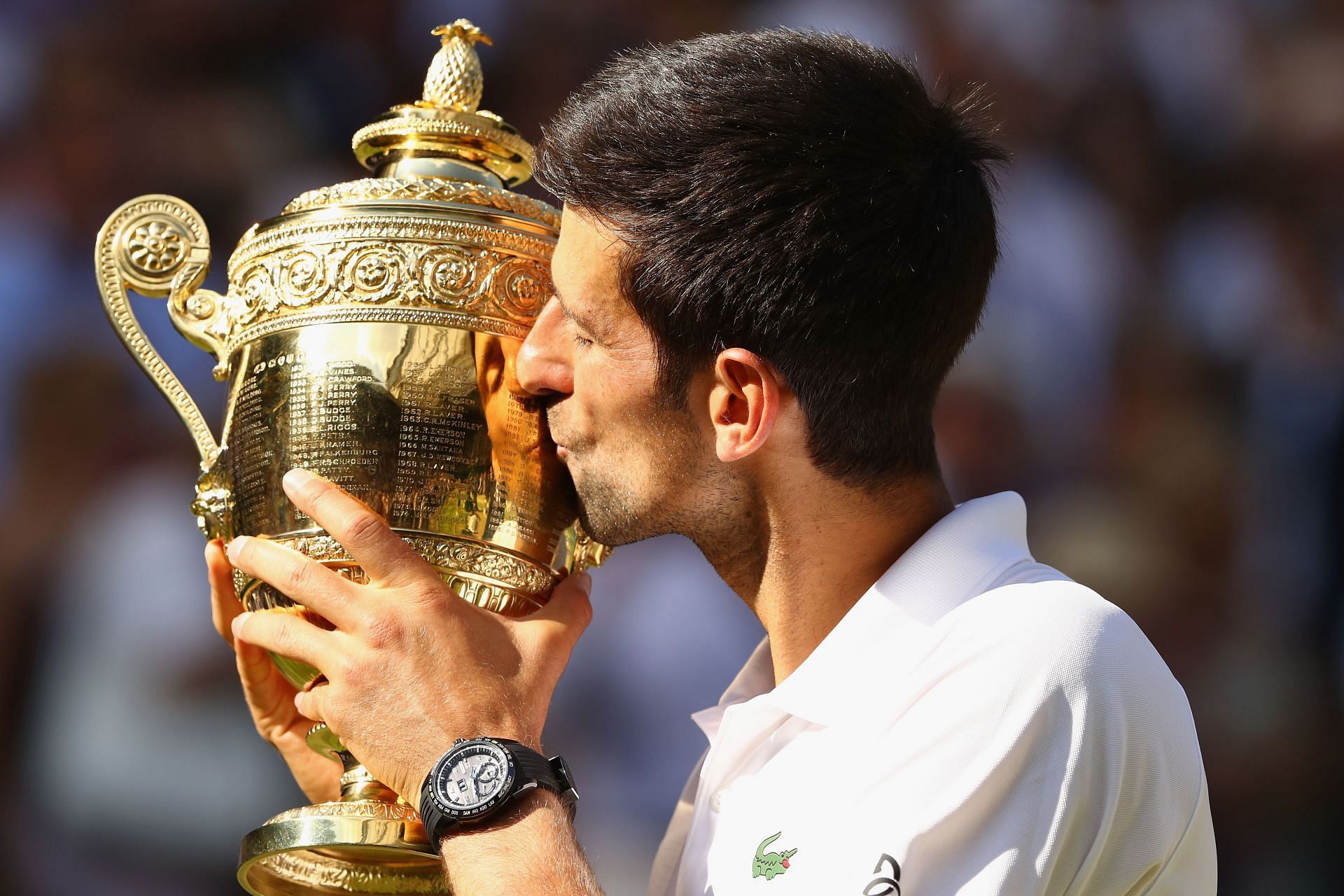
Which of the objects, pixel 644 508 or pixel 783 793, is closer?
pixel 783 793

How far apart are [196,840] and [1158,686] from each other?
302cm

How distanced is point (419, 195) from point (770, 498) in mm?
565

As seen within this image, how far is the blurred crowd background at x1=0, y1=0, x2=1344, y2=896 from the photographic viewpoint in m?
4.00

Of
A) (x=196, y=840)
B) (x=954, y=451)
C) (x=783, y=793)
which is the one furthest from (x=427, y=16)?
(x=783, y=793)

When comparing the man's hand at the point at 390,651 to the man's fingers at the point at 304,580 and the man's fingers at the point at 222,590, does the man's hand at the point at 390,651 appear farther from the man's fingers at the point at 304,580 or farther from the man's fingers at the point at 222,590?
the man's fingers at the point at 222,590

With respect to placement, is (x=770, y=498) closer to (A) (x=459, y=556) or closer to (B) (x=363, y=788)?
(A) (x=459, y=556)

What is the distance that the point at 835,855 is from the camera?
5.01 ft

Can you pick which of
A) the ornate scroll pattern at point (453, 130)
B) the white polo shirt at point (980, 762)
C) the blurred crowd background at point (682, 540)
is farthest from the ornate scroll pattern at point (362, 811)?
the blurred crowd background at point (682, 540)

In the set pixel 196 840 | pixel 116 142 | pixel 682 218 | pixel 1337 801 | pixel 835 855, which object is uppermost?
pixel 116 142

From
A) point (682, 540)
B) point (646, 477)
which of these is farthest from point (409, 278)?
point (682, 540)

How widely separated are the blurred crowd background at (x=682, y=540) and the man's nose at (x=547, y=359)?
2.37 metres

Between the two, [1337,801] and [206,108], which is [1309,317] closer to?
[1337,801]

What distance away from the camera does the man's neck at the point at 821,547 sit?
185 centimetres

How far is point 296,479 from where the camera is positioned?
178 cm
